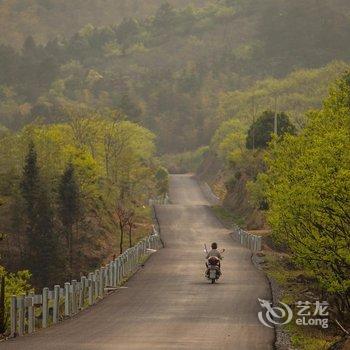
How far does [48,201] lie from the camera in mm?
80438

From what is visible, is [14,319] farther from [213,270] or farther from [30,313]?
[213,270]

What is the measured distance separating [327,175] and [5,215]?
200ft

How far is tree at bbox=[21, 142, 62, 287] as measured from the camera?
75.0 m

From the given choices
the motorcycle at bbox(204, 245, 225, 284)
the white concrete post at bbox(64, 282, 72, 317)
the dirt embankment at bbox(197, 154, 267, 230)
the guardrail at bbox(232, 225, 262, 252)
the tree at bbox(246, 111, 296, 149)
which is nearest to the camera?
the white concrete post at bbox(64, 282, 72, 317)

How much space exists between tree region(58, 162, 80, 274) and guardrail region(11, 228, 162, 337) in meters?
31.9

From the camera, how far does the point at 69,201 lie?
3182 inches

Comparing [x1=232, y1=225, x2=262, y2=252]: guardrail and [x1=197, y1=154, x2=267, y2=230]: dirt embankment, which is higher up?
[x1=197, y1=154, x2=267, y2=230]: dirt embankment

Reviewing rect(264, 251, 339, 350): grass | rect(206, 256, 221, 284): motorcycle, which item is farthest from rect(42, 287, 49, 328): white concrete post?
rect(206, 256, 221, 284): motorcycle

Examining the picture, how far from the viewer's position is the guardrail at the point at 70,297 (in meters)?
25.5

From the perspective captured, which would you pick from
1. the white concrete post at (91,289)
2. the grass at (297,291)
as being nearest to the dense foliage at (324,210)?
the grass at (297,291)

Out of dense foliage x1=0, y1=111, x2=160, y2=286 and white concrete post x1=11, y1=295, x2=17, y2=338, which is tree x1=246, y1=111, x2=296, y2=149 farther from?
white concrete post x1=11, y1=295, x2=17, y2=338

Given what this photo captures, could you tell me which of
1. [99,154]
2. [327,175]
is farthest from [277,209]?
[99,154]

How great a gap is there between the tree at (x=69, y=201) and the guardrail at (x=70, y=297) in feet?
105

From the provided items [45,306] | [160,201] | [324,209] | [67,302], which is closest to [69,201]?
[160,201]
